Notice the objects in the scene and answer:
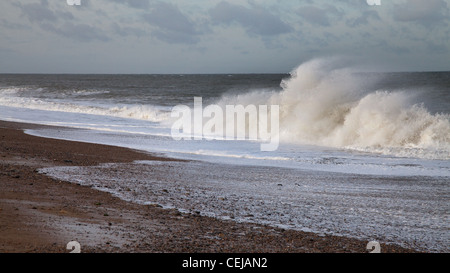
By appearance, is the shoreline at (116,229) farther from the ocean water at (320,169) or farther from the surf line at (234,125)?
the surf line at (234,125)

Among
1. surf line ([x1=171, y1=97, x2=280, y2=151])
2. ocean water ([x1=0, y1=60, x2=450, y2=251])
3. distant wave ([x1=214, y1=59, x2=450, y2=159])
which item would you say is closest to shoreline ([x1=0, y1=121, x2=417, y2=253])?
ocean water ([x1=0, y1=60, x2=450, y2=251])

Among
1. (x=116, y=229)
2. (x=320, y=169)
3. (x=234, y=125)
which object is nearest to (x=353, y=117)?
(x=234, y=125)

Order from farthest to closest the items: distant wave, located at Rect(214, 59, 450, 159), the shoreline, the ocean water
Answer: distant wave, located at Rect(214, 59, 450, 159) < the ocean water < the shoreline

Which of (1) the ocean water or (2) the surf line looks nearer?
(1) the ocean water

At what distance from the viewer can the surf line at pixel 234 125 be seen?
18906mm

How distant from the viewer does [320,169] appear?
1138cm

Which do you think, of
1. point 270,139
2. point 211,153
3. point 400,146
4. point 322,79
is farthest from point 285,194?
point 322,79

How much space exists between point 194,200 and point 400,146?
33.3 ft

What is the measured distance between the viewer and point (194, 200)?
7.73 m

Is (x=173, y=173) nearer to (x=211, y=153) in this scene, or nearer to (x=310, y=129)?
(x=211, y=153)

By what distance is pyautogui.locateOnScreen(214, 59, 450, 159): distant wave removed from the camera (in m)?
16.1

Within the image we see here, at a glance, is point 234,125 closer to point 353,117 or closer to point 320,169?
point 353,117

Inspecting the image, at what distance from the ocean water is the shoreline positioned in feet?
1.56

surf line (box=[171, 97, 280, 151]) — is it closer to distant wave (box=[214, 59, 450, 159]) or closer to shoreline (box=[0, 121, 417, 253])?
distant wave (box=[214, 59, 450, 159])
